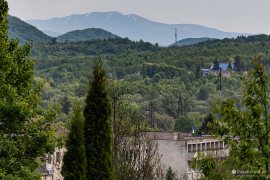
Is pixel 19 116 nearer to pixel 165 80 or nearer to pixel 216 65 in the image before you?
pixel 165 80

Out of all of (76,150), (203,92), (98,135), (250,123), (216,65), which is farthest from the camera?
(216,65)

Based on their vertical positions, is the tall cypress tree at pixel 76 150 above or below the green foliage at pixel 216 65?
below

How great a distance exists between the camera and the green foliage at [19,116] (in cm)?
1428

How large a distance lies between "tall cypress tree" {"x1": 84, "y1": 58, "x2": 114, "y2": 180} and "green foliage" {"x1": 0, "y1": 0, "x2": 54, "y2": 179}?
5.38ft

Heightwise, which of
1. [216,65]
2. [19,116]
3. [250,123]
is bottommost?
[19,116]

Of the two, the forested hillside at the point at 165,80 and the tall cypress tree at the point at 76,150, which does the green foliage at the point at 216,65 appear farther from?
the tall cypress tree at the point at 76,150

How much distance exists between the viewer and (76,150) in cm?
1623

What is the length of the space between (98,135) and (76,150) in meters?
0.88

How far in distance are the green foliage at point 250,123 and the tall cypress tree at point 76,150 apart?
21.6 feet

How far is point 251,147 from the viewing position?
9.76 m

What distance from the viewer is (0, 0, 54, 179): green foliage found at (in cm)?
1428

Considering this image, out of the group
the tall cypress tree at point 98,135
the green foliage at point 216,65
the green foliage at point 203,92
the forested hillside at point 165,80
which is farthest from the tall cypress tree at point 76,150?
the green foliage at point 216,65

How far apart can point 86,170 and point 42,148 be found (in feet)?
6.59

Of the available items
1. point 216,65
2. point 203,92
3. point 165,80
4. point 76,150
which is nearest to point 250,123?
point 76,150
